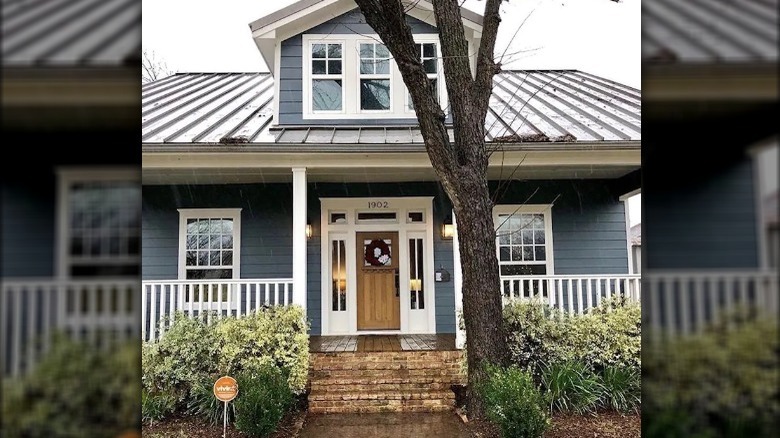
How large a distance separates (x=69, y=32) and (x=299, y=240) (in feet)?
20.8

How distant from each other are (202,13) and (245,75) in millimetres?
9051

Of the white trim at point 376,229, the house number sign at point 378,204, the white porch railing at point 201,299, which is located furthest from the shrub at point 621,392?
the house number sign at point 378,204

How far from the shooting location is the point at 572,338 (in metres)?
6.18

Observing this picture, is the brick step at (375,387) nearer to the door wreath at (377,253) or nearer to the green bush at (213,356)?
the green bush at (213,356)

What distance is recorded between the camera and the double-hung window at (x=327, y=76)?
8.29 m

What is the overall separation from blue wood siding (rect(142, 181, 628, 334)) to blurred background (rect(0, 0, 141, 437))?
825 centimetres

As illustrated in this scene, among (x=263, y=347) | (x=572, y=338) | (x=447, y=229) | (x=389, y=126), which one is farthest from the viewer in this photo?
(x=447, y=229)

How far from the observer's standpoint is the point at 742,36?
410 millimetres

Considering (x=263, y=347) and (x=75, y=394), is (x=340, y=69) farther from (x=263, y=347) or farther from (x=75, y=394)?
(x=75, y=394)

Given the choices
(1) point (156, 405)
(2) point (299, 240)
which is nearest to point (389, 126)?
(2) point (299, 240)

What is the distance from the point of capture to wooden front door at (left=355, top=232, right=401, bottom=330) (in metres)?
8.80

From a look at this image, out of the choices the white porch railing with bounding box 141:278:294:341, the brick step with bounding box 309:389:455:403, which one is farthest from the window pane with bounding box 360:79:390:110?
the brick step with bounding box 309:389:455:403

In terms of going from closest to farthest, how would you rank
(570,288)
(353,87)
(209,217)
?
(570,288) < (353,87) < (209,217)

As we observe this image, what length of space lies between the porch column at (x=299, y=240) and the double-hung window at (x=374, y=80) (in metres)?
1.92
